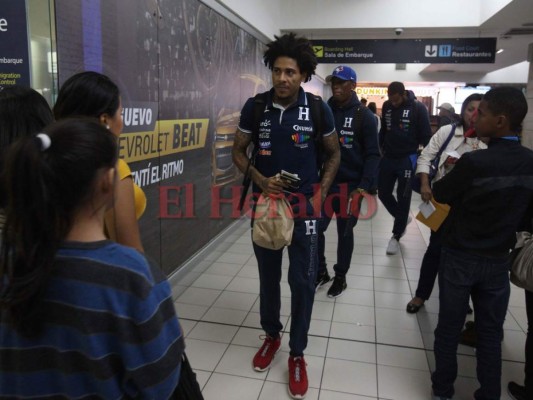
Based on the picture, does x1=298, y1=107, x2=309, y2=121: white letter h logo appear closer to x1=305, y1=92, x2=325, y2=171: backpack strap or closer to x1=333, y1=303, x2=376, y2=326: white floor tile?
x1=305, y1=92, x2=325, y2=171: backpack strap

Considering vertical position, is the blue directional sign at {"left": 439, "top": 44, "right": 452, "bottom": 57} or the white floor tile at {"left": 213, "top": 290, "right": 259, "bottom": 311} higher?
the blue directional sign at {"left": 439, "top": 44, "right": 452, "bottom": 57}

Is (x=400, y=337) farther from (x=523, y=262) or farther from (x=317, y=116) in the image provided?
(x=317, y=116)

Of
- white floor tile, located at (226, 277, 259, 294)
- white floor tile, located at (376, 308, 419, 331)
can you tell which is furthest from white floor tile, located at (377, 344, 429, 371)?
white floor tile, located at (226, 277, 259, 294)

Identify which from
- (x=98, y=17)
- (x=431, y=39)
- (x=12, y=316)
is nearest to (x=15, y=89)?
(x=12, y=316)

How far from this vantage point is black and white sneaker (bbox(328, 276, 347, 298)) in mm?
3473

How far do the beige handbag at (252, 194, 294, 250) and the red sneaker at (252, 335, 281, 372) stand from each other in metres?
0.66

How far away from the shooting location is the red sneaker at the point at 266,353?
8.03ft

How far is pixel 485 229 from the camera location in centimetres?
194

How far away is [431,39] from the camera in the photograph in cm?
674

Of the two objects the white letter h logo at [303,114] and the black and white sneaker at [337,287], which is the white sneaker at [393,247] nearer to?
the black and white sneaker at [337,287]

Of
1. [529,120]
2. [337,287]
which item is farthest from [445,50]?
[337,287]

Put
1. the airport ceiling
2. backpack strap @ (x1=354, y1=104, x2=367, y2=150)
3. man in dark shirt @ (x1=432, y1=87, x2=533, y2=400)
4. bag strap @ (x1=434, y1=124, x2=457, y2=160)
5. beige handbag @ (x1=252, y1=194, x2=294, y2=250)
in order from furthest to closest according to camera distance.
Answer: the airport ceiling, backpack strap @ (x1=354, y1=104, x2=367, y2=150), bag strap @ (x1=434, y1=124, x2=457, y2=160), beige handbag @ (x1=252, y1=194, x2=294, y2=250), man in dark shirt @ (x1=432, y1=87, x2=533, y2=400)

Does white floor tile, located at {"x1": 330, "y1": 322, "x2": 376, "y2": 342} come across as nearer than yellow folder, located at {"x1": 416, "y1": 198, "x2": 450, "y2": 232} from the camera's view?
No

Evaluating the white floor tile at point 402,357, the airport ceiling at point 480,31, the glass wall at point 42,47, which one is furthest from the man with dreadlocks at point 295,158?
the airport ceiling at point 480,31
